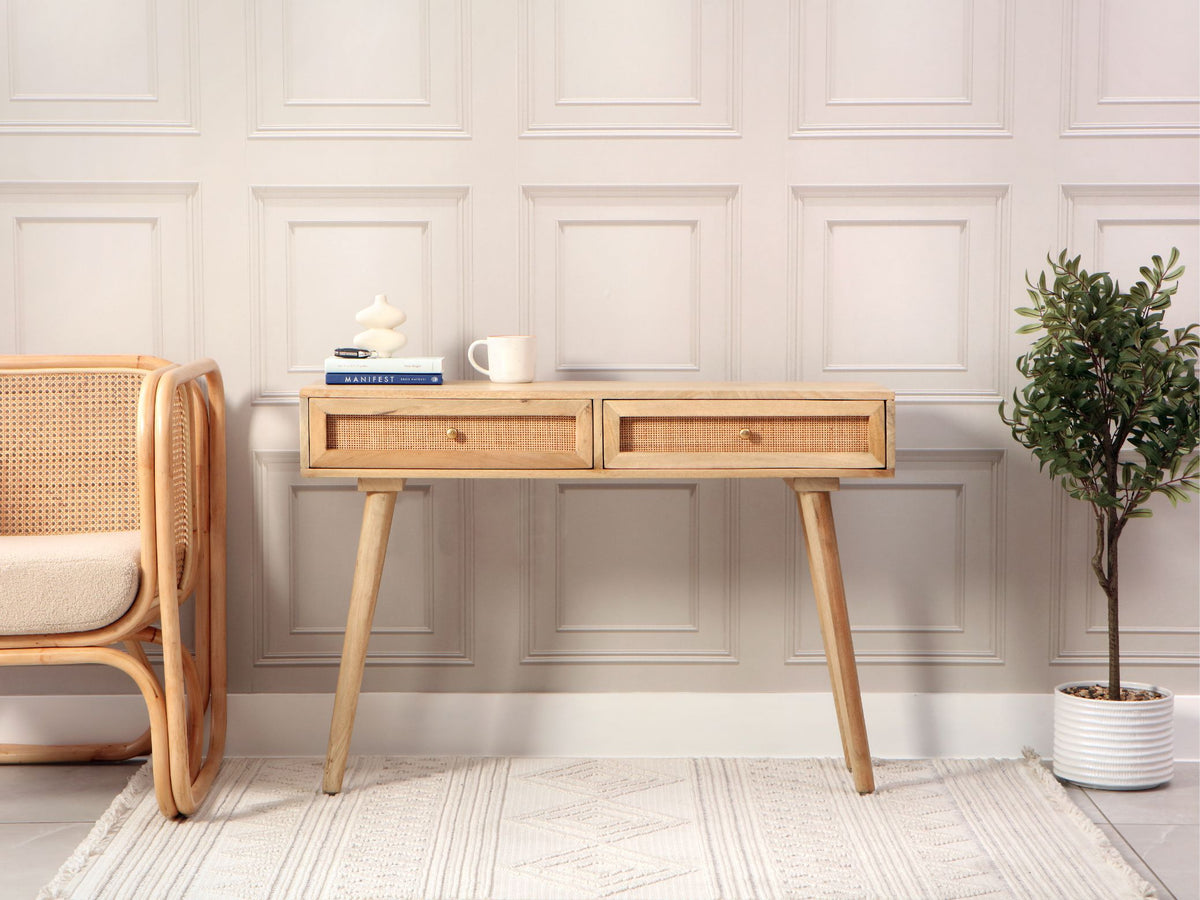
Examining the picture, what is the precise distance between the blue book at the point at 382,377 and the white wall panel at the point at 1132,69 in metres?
1.37

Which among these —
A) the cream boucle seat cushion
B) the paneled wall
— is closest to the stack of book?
the paneled wall

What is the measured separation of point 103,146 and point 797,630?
174cm

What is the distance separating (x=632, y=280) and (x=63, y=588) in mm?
1194

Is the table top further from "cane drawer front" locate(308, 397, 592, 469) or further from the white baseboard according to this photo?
the white baseboard

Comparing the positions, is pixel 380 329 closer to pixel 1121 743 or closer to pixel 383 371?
pixel 383 371

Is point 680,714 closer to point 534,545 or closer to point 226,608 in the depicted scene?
point 534,545

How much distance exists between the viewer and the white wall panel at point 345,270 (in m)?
2.19

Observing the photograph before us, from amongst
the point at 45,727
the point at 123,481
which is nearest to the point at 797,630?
the point at 123,481

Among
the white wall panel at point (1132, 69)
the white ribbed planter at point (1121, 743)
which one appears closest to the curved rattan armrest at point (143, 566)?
the white ribbed planter at point (1121, 743)

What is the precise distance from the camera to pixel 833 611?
A: 192cm

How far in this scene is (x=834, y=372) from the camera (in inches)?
86.9

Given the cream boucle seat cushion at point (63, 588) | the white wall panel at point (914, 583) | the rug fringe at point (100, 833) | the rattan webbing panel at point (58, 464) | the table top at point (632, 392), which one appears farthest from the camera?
the white wall panel at point (914, 583)

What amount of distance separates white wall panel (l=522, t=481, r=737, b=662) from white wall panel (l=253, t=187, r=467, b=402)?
0.42 metres

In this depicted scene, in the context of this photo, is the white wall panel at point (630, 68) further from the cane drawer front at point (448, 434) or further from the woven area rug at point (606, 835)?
the woven area rug at point (606, 835)
